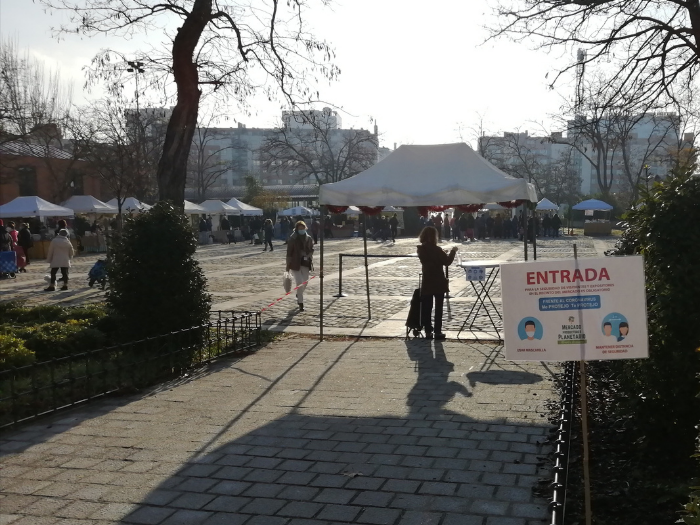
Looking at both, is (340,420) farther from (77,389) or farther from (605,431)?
(77,389)

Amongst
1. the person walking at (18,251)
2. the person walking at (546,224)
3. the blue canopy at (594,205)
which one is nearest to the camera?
the person walking at (18,251)

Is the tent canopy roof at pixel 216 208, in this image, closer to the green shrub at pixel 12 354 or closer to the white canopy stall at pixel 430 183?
the white canopy stall at pixel 430 183

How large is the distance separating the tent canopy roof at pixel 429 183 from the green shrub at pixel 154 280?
105 inches

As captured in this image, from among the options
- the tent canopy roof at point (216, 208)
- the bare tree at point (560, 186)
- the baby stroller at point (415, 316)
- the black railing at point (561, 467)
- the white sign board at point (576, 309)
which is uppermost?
the bare tree at point (560, 186)

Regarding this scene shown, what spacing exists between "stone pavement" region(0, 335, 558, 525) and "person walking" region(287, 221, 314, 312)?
5858mm

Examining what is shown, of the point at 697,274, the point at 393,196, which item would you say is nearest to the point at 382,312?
the point at 393,196

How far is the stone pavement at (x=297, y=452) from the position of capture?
4426 mm

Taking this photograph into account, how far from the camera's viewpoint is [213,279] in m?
20.4

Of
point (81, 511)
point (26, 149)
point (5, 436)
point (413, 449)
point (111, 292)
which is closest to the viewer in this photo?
point (81, 511)

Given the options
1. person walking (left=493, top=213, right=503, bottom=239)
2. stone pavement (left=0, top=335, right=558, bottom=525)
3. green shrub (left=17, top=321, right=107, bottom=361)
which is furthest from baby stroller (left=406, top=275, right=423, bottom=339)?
person walking (left=493, top=213, right=503, bottom=239)

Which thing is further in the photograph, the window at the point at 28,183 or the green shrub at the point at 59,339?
the window at the point at 28,183

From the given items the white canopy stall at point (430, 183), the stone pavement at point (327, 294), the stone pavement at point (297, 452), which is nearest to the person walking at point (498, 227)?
the stone pavement at point (327, 294)

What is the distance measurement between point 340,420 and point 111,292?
14.0 feet

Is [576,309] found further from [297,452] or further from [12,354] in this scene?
[12,354]
